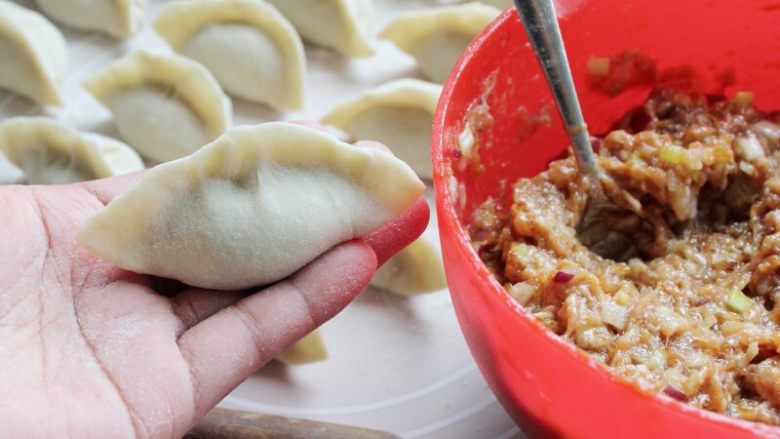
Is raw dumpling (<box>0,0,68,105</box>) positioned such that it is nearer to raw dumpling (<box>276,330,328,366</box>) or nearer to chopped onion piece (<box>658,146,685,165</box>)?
raw dumpling (<box>276,330,328,366</box>)

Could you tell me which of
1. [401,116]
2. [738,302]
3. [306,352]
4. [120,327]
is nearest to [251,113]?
[401,116]

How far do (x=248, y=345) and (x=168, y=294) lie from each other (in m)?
0.20

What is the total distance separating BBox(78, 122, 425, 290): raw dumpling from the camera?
140cm

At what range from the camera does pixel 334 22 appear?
2461 mm

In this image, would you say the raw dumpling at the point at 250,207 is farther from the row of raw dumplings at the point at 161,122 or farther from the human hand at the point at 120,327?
the row of raw dumplings at the point at 161,122

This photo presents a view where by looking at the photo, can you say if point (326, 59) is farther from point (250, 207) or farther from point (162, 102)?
point (250, 207)

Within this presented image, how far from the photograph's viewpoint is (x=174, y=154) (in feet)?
7.33

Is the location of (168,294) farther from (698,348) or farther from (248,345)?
(698,348)

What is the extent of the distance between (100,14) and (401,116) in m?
0.97

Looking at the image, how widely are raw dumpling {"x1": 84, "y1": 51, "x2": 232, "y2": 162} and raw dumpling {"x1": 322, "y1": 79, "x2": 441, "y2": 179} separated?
0.33 meters

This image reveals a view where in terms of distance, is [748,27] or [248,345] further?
[748,27]

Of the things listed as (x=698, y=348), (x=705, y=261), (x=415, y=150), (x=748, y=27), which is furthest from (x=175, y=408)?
(x=748, y=27)

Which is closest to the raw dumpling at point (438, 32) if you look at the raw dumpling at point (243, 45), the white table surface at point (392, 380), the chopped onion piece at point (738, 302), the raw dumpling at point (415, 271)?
the raw dumpling at point (243, 45)

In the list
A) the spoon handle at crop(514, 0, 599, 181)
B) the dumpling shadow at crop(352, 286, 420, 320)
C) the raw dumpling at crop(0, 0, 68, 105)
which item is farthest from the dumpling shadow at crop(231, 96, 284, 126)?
the spoon handle at crop(514, 0, 599, 181)
